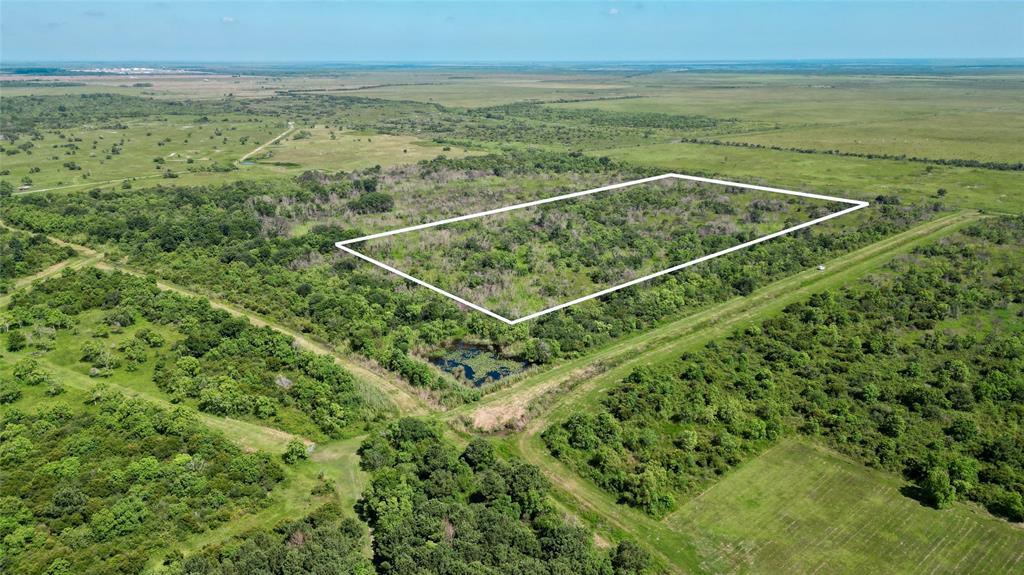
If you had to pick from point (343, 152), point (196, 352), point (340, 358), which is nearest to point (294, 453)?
point (340, 358)

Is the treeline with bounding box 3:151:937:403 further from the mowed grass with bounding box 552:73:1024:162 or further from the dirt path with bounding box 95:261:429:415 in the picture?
the mowed grass with bounding box 552:73:1024:162

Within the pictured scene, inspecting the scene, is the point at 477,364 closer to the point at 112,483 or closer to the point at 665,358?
the point at 665,358

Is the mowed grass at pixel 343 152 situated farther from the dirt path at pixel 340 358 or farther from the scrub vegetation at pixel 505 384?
the dirt path at pixel 340 358

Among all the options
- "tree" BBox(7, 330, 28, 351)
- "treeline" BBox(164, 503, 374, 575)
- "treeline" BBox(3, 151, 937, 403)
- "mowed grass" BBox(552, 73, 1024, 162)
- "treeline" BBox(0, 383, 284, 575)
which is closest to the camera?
"treeline" BBox(164, 503, 374, 575)

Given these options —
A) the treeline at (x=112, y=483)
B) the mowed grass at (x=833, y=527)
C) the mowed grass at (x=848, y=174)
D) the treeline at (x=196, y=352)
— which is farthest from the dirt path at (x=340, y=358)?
the mowed grass at (x=848, y=174)

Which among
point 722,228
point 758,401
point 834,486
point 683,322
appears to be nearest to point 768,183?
point 722,228

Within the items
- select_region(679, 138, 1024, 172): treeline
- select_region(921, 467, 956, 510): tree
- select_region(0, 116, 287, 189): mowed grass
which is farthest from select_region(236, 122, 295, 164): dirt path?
select_region(921, 467, 956, 510): tree

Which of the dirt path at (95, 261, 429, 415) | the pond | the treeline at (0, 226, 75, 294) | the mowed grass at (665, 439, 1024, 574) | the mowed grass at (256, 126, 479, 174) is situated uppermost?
the mowed grass at (256, 126, 479, 174)
